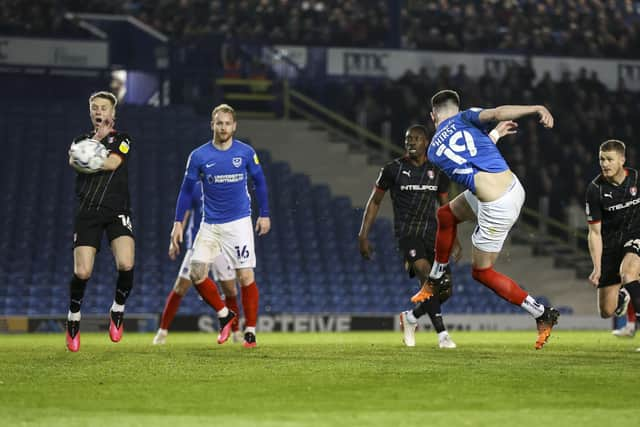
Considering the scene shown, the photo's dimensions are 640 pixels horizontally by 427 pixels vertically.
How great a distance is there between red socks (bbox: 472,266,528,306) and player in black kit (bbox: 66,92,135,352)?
333 centimetres

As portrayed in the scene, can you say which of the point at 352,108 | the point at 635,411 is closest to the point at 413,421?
the point at 635,411

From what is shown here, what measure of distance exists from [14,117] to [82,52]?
2.24 metres

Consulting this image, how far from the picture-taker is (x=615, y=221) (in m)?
12.1

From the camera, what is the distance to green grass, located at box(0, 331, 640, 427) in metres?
7.15

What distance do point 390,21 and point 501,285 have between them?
63.2ft

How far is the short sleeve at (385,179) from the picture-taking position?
13055mm

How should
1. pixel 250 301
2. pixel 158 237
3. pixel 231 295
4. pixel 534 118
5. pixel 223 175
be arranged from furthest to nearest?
pixel 534 118 < pixel 158 237 < pixel 231 295 < pixel 250 301 < pixel 223 175

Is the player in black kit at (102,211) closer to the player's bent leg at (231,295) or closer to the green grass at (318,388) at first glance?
the green grass at (318,388)

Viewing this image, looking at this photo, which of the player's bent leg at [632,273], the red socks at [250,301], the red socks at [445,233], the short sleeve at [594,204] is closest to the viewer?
the red socks at [445,233]

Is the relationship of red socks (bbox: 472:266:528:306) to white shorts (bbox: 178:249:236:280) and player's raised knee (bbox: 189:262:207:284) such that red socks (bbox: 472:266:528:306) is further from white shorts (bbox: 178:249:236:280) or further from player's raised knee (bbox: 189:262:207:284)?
white shorts (bbox: 178:249:236:280)

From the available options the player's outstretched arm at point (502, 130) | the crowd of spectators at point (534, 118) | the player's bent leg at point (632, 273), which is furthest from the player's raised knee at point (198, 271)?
the crowd of spectators at point (534, 118)

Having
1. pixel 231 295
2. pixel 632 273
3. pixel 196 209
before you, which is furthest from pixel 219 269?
pixel 632 273

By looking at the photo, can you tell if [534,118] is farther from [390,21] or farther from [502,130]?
[502,130]

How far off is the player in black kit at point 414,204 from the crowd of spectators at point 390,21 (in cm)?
1507
